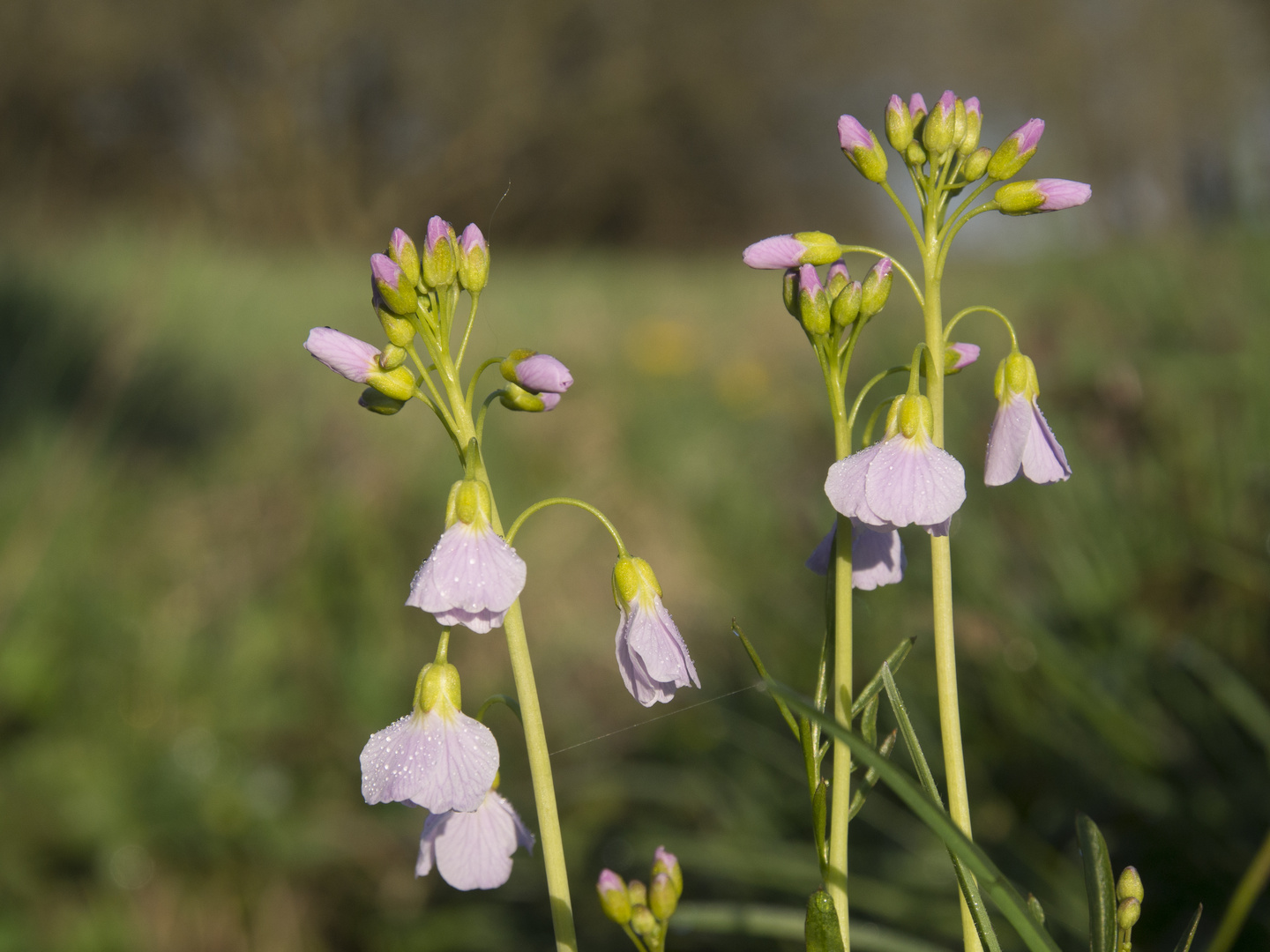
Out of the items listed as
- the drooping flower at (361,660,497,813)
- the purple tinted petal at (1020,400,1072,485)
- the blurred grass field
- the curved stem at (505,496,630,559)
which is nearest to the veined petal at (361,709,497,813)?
the drooping flower at (361,660,497,813)

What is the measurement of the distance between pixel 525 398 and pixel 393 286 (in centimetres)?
9

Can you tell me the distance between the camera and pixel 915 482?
509 mm

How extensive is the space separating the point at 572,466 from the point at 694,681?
3.07m

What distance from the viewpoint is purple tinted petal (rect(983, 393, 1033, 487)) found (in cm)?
57

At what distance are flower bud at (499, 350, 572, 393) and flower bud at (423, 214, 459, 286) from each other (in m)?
0.06

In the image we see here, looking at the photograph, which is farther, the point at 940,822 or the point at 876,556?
the point at 876,556

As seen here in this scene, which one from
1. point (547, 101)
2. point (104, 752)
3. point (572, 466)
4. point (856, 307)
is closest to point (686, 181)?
point (547, 101)

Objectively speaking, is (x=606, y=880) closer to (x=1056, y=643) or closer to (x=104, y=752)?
(x=1056, y=643)

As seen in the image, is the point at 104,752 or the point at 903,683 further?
the point at 104,752

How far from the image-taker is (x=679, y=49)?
39.8 feet

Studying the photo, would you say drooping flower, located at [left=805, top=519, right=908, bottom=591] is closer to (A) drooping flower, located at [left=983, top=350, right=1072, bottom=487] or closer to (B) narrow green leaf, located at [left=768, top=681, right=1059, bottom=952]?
(A) drooping flower, located at [left=983, top=350, right=1072, bottom=487]

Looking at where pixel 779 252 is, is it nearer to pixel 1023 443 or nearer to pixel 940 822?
pixel 1023 443

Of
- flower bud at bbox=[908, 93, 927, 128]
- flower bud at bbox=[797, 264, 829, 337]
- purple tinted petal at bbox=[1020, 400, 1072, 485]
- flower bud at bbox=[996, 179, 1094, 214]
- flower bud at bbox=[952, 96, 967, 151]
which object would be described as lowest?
purple tinted petal at bbox=[1020, 400, 1072, 485]

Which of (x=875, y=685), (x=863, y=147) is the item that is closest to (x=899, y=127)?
(x=863, y=147)
